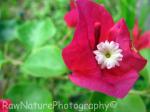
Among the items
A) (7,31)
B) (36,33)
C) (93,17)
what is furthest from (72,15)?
(7,31)

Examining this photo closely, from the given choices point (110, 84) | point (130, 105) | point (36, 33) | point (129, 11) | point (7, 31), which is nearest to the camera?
point (110, 84)

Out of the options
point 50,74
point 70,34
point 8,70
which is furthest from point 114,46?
point 8,70

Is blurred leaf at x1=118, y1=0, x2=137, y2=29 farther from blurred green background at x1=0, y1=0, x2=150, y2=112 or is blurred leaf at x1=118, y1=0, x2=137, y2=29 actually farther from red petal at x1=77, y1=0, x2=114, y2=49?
red petal at x1=77, y1=0, x2=114, y2=49

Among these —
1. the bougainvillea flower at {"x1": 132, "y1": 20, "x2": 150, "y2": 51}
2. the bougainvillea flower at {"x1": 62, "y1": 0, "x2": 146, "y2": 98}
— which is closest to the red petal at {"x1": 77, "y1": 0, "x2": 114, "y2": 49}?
the bougainvillea flower at {"x1": 62, "y1": 0, "x2": 146, "y2": 98}

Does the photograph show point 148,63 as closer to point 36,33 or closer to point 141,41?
point 141,41

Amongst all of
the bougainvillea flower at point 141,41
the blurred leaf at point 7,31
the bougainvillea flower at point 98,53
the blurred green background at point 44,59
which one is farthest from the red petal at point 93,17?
the blurred leaf at point 7,31

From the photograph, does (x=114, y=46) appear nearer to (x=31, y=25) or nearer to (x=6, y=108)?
(x=6, y=108)
